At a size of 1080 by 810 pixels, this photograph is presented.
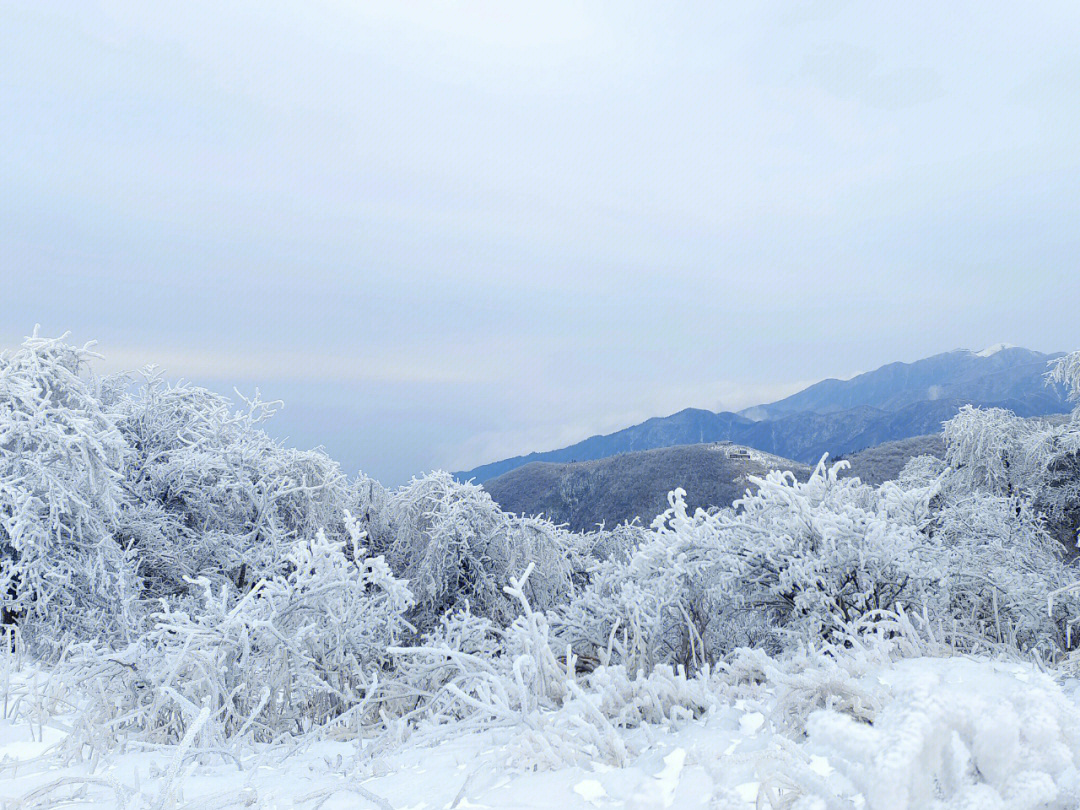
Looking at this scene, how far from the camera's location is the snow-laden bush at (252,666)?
333 centimetres

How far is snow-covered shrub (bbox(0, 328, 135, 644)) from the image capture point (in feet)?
25.3

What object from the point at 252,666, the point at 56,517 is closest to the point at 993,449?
the point at 252,666

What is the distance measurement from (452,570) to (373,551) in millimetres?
2199

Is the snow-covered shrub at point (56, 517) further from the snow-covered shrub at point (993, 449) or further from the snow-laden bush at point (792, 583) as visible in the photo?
the snow-covered shrub at point (993, 449)

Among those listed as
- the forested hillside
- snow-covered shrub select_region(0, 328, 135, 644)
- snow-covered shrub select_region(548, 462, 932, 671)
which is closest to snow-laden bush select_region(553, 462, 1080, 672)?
snow-covered shrub select_region(548, 462, 932, 671)

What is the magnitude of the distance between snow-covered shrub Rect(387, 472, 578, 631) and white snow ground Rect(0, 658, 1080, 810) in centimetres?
858

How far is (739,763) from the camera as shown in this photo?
73.5 inches

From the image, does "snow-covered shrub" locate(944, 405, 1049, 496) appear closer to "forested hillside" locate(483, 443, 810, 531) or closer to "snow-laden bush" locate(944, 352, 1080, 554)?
"snow-laden bush" locate(944, 352, 1080, 554)

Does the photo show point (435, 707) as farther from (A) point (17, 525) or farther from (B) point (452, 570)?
(B) point (452, 570)

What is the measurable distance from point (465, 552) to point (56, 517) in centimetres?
Result: 621

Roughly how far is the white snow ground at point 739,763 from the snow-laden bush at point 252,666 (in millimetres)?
405

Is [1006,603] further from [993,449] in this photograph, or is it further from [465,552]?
[993,449]

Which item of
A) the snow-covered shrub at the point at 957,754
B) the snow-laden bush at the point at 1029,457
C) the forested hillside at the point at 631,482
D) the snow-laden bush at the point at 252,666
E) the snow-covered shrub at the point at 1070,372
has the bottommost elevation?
the forested hillside at the point at 631,482

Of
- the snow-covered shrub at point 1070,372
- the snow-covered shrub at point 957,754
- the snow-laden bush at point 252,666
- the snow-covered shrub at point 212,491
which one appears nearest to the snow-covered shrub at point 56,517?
the snow-covered shrub at point 212,491
